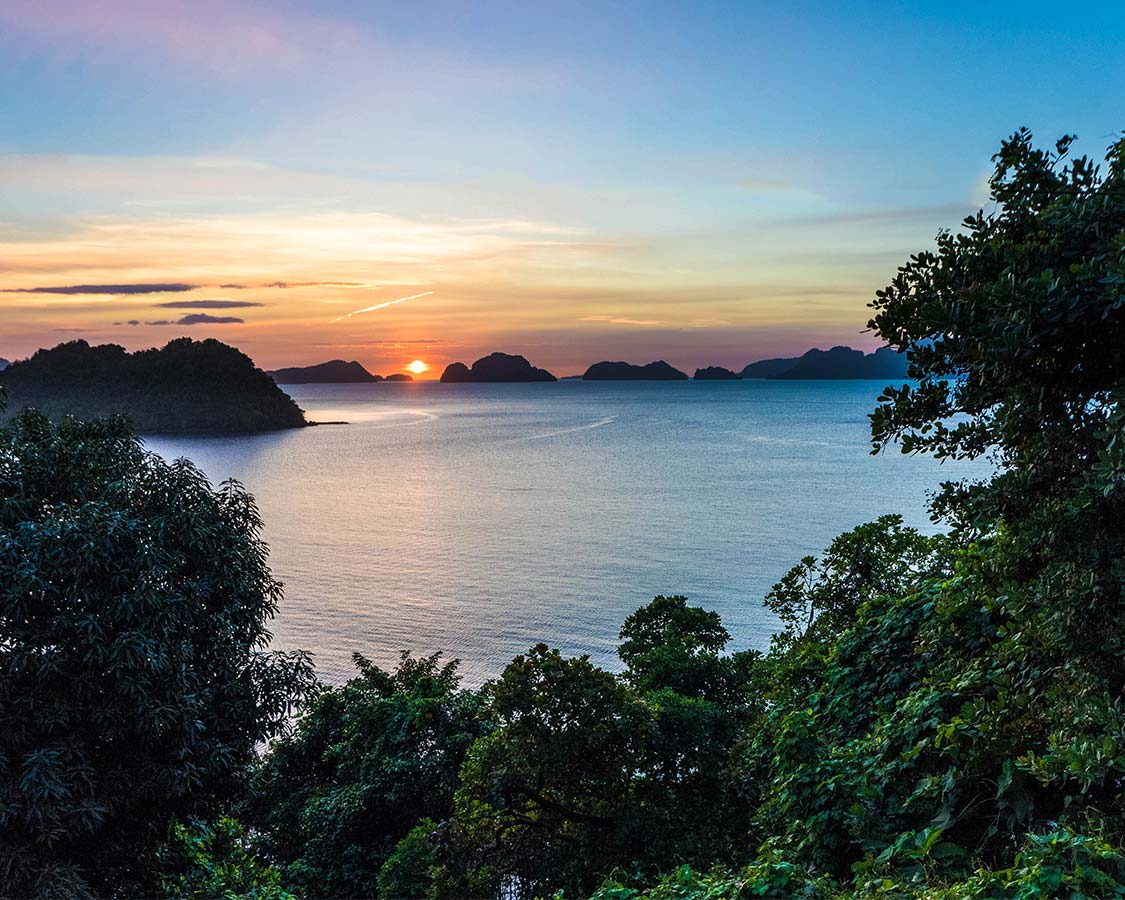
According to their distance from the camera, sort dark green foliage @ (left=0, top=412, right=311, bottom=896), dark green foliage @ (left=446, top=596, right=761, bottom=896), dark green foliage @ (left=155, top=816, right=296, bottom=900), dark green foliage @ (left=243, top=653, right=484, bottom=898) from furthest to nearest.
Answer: dark green foliage @ (left=243, top=653, right=484, bottom=898) → dark green foliage @ (left=446, top=596, right=761, bottom=896) → dark green foliage @ (left=155, top=816, right=296, bottom=900) → dark green foliage @ (left=0, top=412, right=311, bottom=896)

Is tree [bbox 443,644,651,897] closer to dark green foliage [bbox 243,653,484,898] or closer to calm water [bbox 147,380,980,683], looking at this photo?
dark green foliage [bbox 243,653,484,898]

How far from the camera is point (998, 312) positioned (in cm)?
589

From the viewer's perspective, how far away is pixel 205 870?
13805 mm

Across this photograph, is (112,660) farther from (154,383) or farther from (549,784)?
(154,383)

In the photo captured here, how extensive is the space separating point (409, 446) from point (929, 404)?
15574 centimetres

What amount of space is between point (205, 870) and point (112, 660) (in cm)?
547

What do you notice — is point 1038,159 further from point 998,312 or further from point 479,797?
point 479,797

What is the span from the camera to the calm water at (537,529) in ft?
145

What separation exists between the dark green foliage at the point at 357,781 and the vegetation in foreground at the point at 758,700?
0.11m

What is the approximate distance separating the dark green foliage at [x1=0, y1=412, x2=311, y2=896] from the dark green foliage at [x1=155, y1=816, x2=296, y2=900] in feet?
2.70

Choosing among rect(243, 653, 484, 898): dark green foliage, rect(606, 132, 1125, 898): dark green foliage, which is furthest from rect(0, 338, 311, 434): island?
rect(606, 132, 1125, 898): dark green foliage

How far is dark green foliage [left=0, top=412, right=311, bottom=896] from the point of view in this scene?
34.7 feet

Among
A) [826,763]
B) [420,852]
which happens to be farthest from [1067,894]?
[420,852]

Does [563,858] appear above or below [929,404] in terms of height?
below
